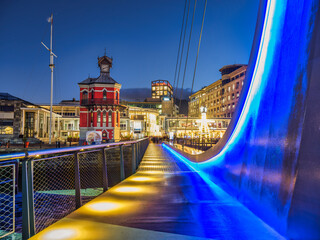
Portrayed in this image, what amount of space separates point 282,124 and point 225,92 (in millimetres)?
70845

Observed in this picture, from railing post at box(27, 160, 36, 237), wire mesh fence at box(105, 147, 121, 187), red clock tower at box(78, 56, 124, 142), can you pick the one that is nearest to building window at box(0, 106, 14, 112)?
red clock tower at box(78, 56, 124, 142)

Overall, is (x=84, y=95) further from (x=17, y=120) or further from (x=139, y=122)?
(x=139, y=122)

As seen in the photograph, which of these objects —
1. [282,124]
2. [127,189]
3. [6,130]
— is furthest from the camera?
[6,130]

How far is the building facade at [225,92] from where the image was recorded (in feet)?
212

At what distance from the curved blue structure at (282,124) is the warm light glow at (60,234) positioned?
103 inches

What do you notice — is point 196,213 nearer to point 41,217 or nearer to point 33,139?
point 41,217

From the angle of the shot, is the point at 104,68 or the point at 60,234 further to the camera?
the point at 104,68

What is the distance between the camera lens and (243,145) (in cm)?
442

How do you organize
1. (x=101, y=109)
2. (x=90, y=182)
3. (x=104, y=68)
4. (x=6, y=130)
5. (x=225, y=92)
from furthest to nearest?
(x=225, y=92) → (x=104, y=68) → (x=6, y=130) → (x=101, y=109) → (x=90, y=182)

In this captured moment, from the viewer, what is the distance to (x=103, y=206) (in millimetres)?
4035

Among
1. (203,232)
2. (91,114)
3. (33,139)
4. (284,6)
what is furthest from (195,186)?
(33,139)

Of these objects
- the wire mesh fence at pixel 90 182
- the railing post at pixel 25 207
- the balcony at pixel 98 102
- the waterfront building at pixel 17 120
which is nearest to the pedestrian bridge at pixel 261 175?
the railing post at pixel 25 207

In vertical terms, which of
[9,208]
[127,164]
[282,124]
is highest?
[282,124]

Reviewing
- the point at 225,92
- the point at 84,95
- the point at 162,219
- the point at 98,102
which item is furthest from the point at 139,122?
the point at 162,219
